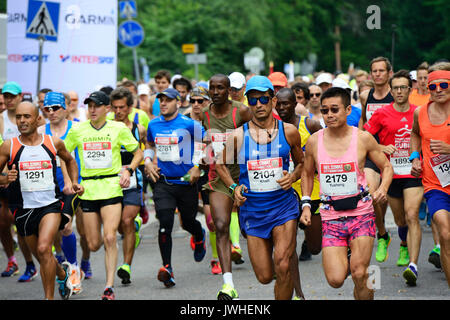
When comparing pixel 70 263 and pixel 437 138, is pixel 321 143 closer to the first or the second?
pixel 437 138

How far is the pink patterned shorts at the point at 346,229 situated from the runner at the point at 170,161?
325cm

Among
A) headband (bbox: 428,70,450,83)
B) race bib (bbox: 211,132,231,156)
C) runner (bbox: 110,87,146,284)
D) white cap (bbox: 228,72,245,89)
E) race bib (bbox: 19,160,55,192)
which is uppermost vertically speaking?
white cap (bbox: 228,72,245,89)

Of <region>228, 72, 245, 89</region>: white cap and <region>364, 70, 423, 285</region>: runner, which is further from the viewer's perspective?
<region>228, 72, 245, 89</region>: white cap

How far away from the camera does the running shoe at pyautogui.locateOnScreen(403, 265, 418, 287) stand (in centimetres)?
938

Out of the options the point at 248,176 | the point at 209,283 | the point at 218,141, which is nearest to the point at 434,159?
the point at 248,176

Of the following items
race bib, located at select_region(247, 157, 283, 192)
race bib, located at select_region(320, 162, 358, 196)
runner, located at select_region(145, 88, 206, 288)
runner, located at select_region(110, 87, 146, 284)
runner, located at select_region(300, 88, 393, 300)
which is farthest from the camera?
runner, located at select_region(145, 88, 206, 288)

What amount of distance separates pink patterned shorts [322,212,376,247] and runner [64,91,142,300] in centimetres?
323

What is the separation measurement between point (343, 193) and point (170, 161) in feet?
11.6

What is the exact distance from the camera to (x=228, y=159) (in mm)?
8289

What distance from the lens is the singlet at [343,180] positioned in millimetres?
7359

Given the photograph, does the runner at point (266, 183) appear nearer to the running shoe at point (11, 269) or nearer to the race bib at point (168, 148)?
the race bib at point (168, 148)

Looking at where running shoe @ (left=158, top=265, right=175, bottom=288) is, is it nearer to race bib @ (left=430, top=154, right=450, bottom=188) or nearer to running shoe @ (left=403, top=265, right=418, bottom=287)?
running shoe @ (left=403, top=265, right=418, bottom=287)

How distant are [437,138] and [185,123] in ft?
10.6

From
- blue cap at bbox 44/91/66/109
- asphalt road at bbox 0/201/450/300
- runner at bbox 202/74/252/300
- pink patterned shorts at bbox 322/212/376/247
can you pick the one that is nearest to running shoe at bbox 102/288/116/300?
asphalt road at bbox 0/201/450/300
